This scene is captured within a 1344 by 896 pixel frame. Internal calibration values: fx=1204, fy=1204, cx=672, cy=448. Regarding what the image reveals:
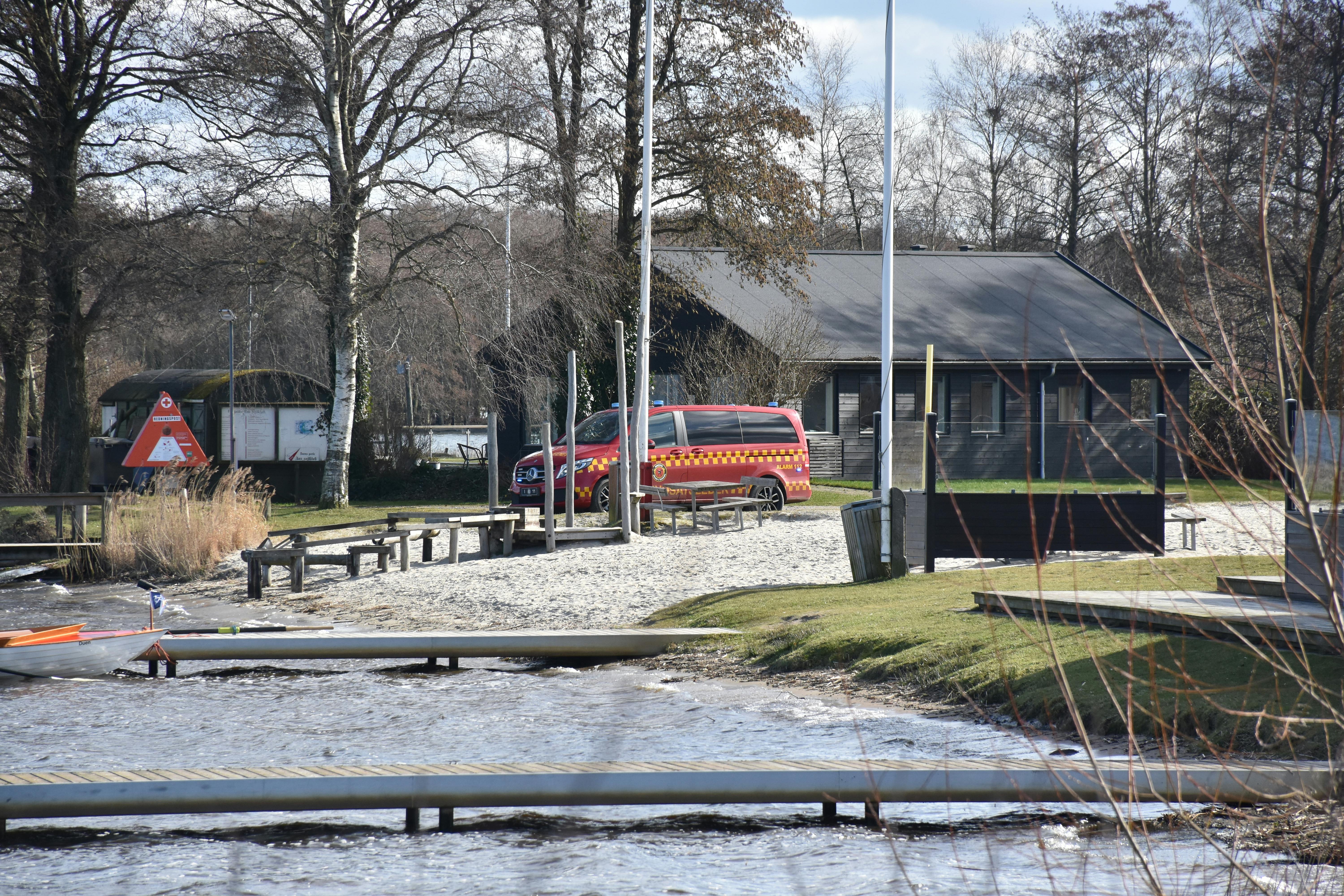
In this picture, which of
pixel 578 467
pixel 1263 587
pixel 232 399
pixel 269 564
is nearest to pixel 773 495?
pixel 578 467

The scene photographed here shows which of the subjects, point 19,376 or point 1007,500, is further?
point 19,376

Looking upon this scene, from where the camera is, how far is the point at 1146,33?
1491 inches

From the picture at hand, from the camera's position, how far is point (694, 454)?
1998 cm

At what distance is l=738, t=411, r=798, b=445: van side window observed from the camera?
67.1ft

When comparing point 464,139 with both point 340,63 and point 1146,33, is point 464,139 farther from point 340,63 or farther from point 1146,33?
point 1146,33

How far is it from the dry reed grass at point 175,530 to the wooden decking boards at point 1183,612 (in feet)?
37.0

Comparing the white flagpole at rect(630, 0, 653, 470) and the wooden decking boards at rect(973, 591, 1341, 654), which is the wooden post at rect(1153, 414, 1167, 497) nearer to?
the wooden decking boards at rect(973, 591, 1341, 654)

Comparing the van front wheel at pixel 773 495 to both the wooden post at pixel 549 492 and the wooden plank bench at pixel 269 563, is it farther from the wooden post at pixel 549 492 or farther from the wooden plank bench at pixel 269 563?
the wooden plank bench at pixel 269 563

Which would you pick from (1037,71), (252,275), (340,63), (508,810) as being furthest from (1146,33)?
(508,810)

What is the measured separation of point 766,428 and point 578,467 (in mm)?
3367

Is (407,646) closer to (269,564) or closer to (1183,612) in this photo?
(269,564)

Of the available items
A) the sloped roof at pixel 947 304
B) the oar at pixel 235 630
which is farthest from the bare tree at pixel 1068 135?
the oar at pixel 235 630

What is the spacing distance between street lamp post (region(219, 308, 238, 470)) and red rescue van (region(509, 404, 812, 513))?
24.0 feet

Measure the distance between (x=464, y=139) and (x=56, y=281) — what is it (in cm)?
852
